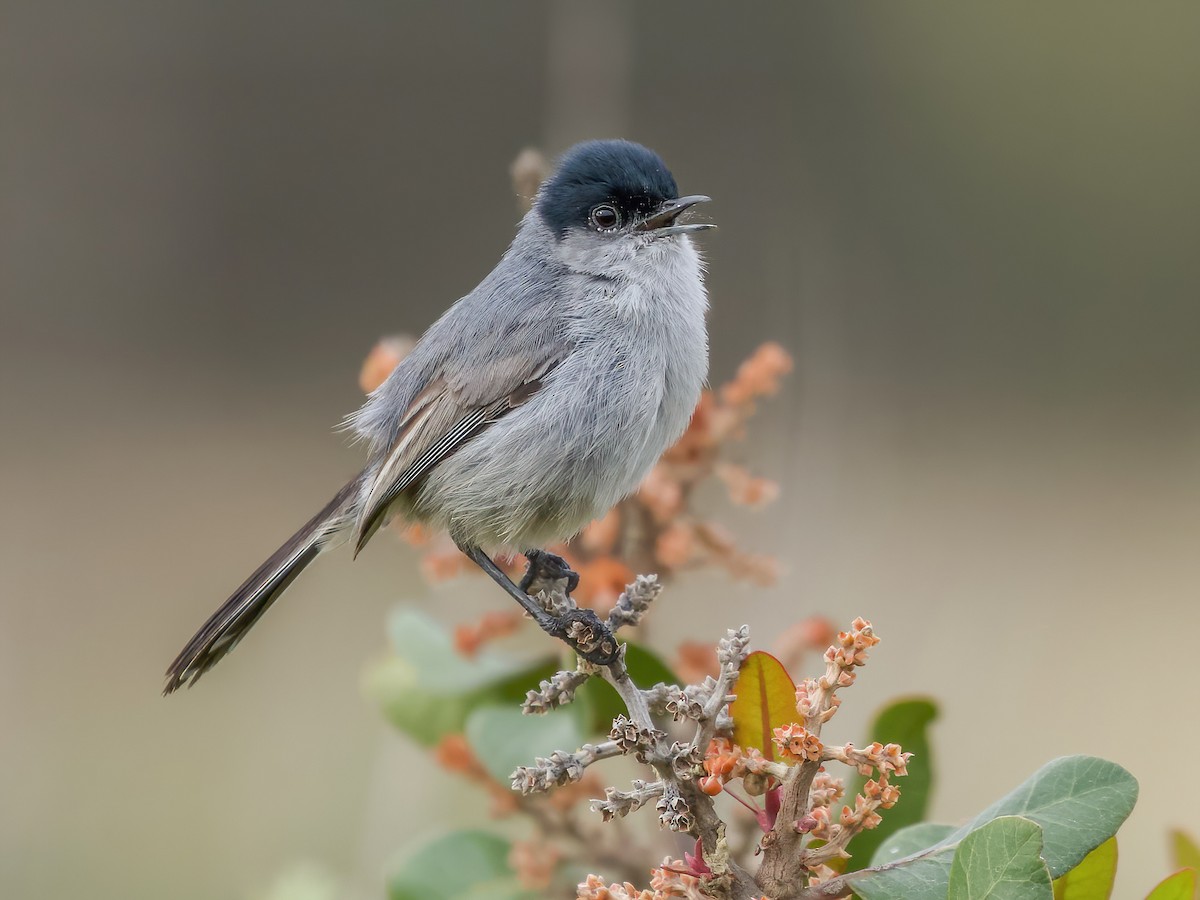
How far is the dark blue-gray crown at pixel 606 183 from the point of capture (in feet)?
7.86

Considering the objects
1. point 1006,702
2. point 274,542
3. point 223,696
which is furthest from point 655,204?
point 274,542

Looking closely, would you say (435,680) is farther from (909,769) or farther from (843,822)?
(843,822)

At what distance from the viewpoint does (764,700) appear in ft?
3.76

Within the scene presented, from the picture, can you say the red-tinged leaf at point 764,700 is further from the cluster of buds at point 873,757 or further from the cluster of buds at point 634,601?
the cluster of buds at point 634,601

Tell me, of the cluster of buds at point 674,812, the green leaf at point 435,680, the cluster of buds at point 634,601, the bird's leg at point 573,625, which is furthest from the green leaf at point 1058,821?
the green leaf at point 435,680

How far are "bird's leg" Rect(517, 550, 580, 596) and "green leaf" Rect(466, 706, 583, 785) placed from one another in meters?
0.52

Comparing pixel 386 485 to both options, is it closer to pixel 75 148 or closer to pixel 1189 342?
pixel 1189 342

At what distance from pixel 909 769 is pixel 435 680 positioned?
2.33 feet

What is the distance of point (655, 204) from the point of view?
2420 millimetres

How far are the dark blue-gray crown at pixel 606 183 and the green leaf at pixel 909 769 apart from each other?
136cm

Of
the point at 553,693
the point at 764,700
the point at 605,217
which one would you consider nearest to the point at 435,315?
the point at 605,217

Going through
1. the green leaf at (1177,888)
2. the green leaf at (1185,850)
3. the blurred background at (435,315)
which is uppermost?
the green leaf at (1177,888)

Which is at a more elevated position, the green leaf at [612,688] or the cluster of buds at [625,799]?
the cluster of buds at [625,799]

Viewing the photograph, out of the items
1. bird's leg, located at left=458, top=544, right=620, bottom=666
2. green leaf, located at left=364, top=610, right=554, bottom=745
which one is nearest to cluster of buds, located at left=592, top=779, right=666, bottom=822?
bird's leg, located at left=458, top=544, right=620, bottom=666
